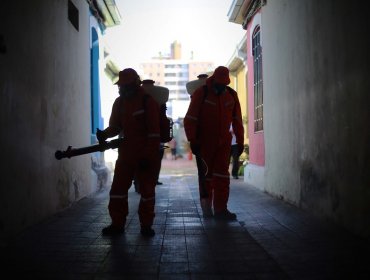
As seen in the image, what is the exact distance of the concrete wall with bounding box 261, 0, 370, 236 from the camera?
461 cm

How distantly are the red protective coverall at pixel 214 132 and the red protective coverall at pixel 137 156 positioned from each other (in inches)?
42.4

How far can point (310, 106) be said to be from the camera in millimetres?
6199

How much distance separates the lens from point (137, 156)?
16.8ft

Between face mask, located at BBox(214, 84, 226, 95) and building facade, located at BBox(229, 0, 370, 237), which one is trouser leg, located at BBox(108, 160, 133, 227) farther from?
building facade, located at BBox(229, 0, 370, 237)

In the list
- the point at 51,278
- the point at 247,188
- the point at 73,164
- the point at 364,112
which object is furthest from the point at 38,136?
the point at 247,188

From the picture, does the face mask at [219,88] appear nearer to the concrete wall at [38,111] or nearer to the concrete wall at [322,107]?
the concrete wall at [322,107]

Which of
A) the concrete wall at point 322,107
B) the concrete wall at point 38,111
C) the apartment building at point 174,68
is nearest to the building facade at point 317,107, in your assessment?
the concrete wall at point 322,107

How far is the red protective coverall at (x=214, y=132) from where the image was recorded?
6141 mm

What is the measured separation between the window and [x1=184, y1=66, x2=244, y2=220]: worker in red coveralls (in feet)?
13.7

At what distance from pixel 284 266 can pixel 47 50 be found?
4.23m

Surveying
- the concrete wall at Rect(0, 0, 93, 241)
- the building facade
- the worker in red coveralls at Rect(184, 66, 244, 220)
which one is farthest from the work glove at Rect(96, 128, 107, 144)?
the building facade

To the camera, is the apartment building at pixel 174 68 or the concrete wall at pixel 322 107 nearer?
the concrete wall at pixel 322 107

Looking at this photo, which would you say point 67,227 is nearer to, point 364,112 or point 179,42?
point 364,112

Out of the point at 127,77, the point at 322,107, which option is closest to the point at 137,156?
the point at 127,77
